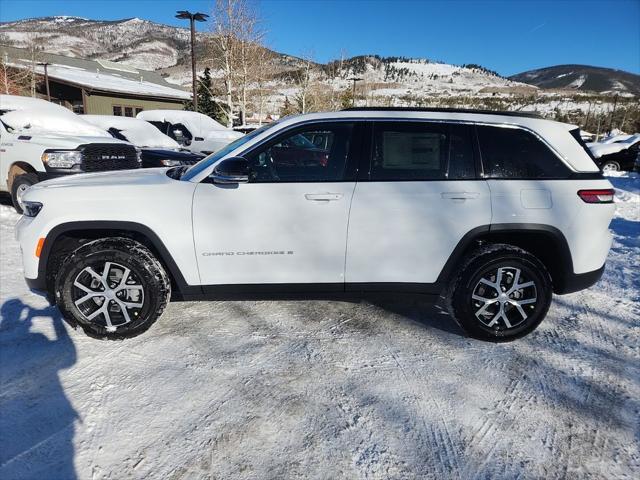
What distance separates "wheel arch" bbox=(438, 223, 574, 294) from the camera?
302 cm

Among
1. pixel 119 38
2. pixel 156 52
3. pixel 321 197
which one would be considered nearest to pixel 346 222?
pixel 321 197

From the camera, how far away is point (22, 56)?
3089 cm

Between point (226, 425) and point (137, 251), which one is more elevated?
point (137, 251)

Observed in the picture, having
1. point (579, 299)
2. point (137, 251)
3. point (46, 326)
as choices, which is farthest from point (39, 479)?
point (579, 299)

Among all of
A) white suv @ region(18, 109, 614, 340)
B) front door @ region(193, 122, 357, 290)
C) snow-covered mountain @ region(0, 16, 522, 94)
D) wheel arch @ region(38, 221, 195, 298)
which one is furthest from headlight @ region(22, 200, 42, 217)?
snow-covered mountain @ region(0, 16, 522, 94)

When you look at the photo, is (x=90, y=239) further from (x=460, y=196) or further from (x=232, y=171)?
(x=460, y=196)

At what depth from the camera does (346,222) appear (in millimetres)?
2949

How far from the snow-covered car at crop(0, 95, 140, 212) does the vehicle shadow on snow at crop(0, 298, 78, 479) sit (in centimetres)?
366

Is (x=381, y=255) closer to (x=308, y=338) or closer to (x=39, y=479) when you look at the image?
(x=308, y=338)

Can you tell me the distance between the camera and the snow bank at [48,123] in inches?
279

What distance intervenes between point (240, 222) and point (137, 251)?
2.68 feet

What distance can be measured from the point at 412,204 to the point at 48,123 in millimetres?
7675

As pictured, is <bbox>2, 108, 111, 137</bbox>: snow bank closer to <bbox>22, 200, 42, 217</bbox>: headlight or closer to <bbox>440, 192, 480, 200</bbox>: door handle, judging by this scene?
<bbox>22, 200, 42, 217</bbox>: headlight

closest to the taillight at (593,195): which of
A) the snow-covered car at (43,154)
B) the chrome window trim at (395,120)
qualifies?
the chrome window trim at (395,120)
